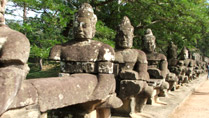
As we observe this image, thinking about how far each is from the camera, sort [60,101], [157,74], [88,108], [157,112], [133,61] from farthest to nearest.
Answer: [157,74] < [157,112] < [133,61] < [88,108] < [60,101]

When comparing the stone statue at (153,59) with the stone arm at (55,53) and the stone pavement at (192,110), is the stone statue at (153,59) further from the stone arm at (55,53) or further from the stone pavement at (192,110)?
the stone arm at (55,53)

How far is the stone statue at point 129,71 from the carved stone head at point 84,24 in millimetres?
1091

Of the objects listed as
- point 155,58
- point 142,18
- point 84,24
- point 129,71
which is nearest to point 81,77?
point 84,24

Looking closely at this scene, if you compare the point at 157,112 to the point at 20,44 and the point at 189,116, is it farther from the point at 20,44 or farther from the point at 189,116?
the point at 20,44

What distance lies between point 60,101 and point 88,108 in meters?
0.92

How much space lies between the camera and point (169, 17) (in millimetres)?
10625

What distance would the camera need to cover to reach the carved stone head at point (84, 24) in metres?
3.59

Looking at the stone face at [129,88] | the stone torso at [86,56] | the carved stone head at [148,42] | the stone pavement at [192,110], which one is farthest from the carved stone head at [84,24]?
the stone pavement at [192,110]

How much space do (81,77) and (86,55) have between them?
490mm

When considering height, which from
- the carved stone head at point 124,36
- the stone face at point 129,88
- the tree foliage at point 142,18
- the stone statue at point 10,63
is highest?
the tree foliage at point 142,18

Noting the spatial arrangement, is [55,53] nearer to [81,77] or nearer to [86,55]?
[86,55]

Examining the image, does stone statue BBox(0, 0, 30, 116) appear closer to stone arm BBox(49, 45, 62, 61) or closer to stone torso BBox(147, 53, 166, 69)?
stone arm BBox(49, 45, 62, 61)

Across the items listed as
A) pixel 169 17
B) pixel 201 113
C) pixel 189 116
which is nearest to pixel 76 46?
pixel 189 116

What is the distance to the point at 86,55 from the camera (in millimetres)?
3529
